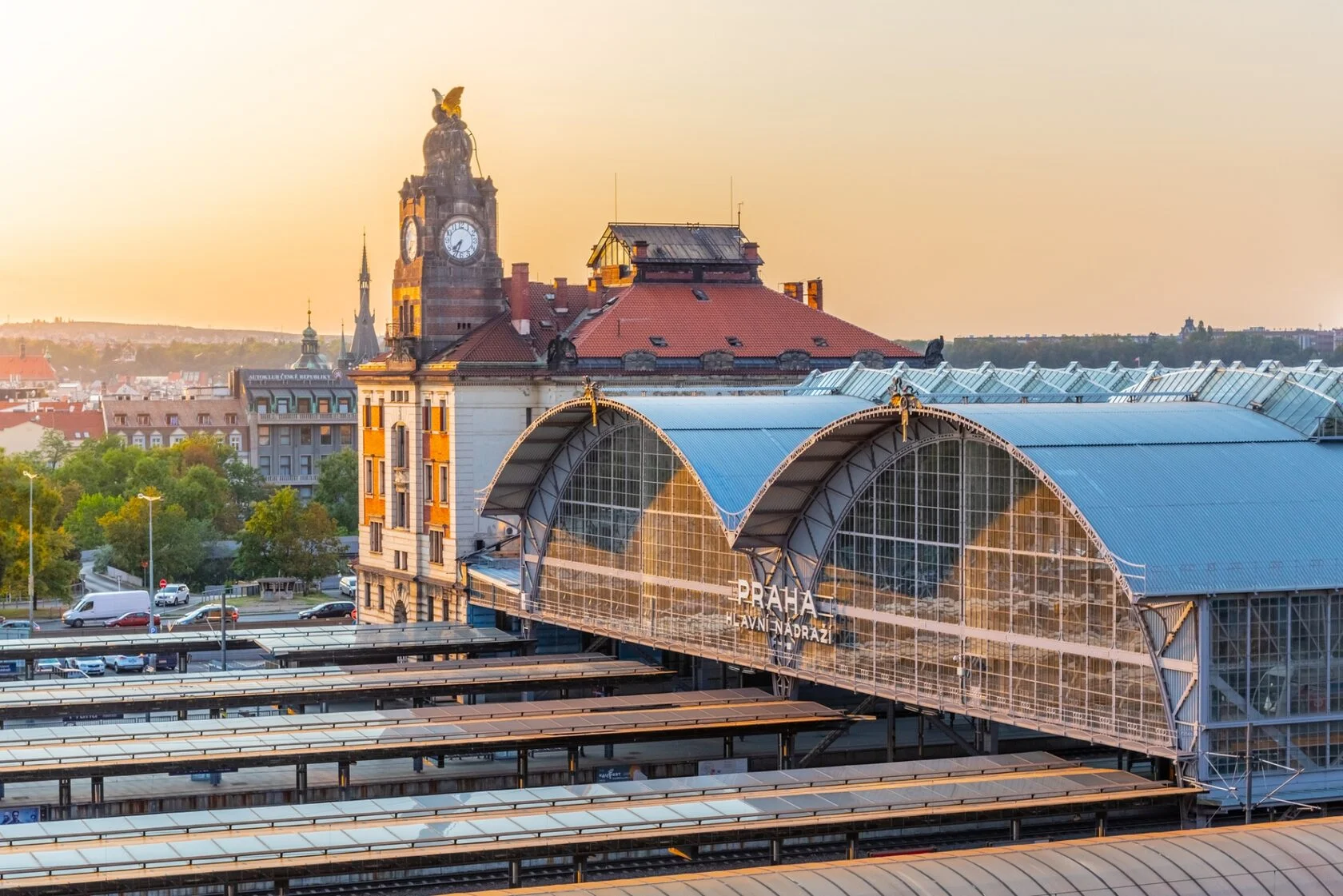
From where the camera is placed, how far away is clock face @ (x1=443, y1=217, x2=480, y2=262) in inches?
4449

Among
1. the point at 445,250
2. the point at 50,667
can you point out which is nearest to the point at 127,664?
the point at 50,667

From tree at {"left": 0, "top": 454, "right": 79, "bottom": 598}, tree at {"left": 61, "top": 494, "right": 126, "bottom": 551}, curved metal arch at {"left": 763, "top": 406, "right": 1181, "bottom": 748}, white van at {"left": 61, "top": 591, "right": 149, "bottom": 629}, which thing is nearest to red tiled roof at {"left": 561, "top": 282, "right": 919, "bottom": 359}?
white van at {"left": 61, "top": 591, "right": 149, "bottom": 629}

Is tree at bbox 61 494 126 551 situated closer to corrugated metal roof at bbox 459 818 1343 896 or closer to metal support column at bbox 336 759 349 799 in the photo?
metal support column at bbox 336 759 349 799

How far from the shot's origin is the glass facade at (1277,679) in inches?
2010

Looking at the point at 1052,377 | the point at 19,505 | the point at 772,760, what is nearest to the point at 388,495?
the point at 19,505

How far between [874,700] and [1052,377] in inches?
1237

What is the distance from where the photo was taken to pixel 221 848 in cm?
4525

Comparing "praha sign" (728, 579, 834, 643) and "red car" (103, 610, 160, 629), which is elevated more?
"praha sign" (728, 579, 834, 643)

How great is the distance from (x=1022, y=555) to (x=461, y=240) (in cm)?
6119

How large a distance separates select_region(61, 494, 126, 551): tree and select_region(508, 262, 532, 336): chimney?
5686 centimetres

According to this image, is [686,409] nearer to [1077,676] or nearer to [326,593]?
[1077,676]

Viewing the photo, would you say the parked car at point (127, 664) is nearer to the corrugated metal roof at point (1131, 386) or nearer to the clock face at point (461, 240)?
the clock face at point (461, 240)

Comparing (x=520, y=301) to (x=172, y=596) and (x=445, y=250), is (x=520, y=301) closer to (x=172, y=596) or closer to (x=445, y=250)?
(x=445, y=250)

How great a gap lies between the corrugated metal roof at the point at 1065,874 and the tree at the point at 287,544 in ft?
349
